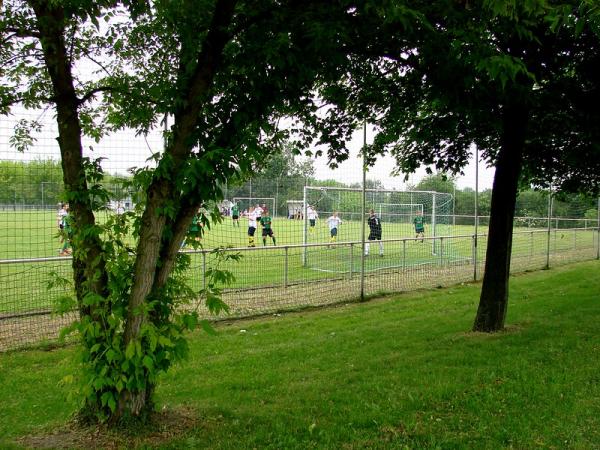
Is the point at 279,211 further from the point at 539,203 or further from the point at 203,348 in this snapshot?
the point at 539,203

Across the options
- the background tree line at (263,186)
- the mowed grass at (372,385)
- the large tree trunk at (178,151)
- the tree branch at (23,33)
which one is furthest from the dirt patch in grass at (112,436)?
the tree branch at (23,33)

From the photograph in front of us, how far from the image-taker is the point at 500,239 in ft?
24.8

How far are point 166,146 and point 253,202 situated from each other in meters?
7.39

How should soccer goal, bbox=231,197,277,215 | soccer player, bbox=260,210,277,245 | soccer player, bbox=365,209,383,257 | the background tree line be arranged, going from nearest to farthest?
the background tree line → soccer goal, bbox=231,197,277,215 → soccer player, bbox=260,210,277,245 → soccer player, bbox=365,209,383,257

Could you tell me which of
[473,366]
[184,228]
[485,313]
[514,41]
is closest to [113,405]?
[184,228]

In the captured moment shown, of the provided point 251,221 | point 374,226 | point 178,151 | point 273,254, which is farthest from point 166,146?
point 374,226

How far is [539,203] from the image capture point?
68.8 ft

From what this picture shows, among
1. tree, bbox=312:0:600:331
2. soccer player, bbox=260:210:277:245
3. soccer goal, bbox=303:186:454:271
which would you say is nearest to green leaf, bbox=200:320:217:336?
tree, bbox=312:0:600:331

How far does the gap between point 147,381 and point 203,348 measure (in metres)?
3.13

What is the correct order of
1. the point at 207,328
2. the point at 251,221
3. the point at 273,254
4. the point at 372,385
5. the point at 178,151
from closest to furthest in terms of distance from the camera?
the point at 178,151
the point at 207,328
the point at 372,385
the point at 273,254
the point at 251,221

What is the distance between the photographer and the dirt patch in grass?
3.94 metres

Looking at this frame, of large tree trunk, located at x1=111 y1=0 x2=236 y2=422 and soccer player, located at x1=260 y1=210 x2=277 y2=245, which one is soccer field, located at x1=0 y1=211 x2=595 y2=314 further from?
large tree trunk, located at x1=111 y1=0 x2=236 y2=422

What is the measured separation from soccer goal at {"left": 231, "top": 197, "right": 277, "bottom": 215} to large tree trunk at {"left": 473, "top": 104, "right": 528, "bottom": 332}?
4900 millimetres

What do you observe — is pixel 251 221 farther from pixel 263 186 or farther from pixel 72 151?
pixel 72 151
